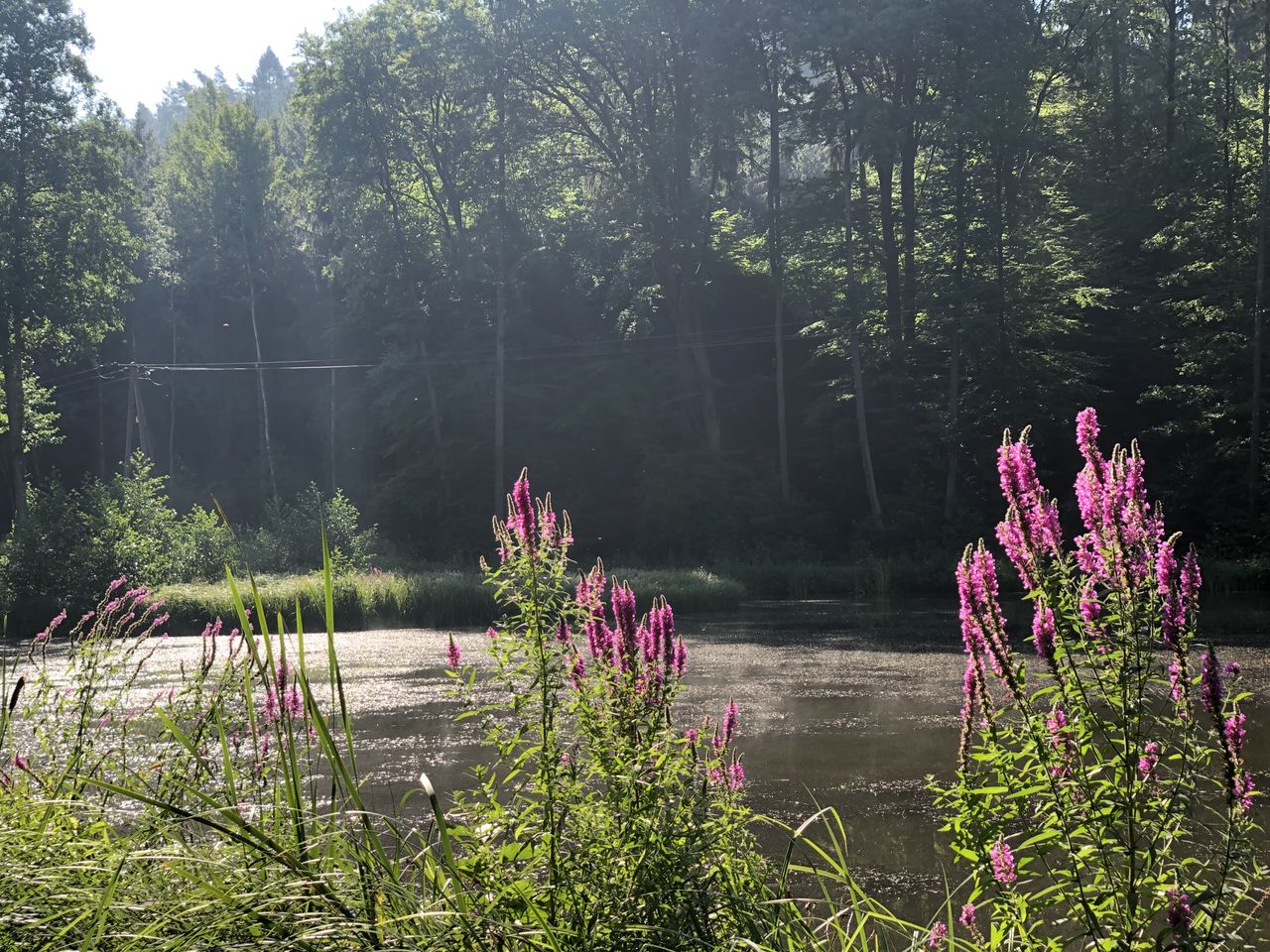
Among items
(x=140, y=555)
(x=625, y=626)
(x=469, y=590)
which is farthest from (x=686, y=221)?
(x=625, y=626)

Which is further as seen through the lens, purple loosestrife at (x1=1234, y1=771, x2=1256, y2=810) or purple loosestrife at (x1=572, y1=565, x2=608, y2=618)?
purple loosestrife at (x1=572, y1=565, x2=608, y2=618)

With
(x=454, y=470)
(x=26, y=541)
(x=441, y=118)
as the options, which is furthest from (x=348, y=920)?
(x=441, y=118)

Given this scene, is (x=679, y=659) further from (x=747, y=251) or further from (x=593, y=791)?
(x=747, y=251)

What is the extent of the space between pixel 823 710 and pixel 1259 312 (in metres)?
19.1

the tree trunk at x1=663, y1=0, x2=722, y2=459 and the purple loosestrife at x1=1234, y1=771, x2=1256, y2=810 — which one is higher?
the tree trunk at x1=663, y1=0, x2=722, y2=459

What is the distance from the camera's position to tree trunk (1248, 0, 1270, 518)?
25266 mm

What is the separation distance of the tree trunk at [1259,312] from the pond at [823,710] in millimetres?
6432

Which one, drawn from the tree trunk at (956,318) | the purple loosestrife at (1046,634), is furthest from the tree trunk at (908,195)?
the purple loosestrife at (1046,634)

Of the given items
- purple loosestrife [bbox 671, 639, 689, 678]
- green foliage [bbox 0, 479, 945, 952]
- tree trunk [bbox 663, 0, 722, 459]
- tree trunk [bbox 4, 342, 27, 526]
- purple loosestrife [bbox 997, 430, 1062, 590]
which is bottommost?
green foliage [bbox 0, 479, 945, 952]

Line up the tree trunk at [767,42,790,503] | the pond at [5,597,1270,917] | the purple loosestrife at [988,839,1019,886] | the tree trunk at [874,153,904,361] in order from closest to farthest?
the purple loosestrife at [988,839,1019,886], the pond at [5,597,1270,917], the tree trunk at [874,153,904,361], the tree trunk at [767,42,790,503]

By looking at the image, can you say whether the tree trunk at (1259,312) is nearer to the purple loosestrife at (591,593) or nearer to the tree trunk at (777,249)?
the tree trunk at (777,249)

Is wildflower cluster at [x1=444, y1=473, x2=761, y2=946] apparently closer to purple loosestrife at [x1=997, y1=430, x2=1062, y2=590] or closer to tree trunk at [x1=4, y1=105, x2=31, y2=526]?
purple loosestrife at [x1=997, y1=430, x2=1062, y2=590]

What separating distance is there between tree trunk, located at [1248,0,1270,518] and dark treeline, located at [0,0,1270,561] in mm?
86

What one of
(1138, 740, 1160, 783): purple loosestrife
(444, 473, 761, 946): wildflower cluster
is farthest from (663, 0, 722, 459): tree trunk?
(1138, 740, 1160, 783): purple loosestrife
